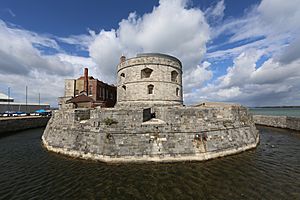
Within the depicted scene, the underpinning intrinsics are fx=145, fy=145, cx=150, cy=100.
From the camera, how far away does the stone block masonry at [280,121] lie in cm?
2393

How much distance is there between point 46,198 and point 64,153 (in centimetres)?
574

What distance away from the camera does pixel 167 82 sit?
65.8ft

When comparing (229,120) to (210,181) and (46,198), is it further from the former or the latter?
(46,198)

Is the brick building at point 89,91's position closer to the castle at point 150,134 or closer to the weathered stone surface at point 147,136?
the castle at point 150,134

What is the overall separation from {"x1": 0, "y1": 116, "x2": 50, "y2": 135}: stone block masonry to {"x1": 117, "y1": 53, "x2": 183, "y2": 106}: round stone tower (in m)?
18.7

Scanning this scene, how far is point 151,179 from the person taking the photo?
7.68 m

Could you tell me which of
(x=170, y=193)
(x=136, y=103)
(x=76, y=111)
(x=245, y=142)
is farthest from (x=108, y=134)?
(x=245, y=142)

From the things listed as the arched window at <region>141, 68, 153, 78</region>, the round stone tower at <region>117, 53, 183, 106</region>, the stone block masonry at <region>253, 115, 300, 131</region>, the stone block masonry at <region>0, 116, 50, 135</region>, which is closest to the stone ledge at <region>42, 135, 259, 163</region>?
the round stone tower at <region>117, 53, 183, 106</region>

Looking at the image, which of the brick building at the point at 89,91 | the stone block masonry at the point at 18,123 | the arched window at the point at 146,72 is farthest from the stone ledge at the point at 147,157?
the stone block masonry at the point at 18,123

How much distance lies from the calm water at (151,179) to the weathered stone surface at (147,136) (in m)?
0.73

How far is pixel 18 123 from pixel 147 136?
26.4m

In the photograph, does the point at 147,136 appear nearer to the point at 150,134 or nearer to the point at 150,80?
the point at 150,134

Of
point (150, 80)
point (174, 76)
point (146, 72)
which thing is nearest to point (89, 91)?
point (146, 72)

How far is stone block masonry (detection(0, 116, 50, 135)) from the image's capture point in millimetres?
22078
